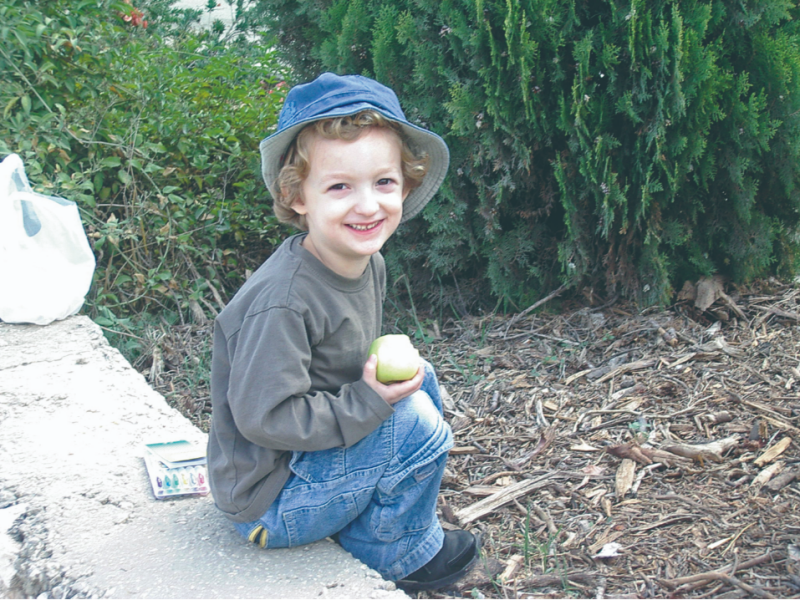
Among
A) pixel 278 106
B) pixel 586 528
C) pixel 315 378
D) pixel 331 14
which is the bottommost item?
pixel 586 528

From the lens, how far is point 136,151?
13.8ft

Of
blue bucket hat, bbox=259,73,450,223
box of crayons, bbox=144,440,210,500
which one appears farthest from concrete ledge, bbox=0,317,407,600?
blue bucket hat, bbox=259,73,450,223

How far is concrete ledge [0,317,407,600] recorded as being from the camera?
1937 millimetres

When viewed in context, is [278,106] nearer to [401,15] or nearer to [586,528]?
[401,15]

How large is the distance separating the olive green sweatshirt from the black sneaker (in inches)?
20.8

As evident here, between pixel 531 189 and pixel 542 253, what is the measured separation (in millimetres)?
348

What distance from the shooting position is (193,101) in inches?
183

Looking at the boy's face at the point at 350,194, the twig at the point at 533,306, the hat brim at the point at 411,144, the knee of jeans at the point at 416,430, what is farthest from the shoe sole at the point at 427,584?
the twig at the point at 533,306

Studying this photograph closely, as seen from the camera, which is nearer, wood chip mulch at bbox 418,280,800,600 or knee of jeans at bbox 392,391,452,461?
knee of jeans at bbox 392,391,452,461

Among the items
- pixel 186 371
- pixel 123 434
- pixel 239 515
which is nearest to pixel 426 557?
pixel 239 515

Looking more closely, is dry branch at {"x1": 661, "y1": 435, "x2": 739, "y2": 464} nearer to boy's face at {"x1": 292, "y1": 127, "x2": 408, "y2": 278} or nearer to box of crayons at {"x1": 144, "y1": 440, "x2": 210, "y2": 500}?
boy's face at {"x1": 292, "y1": 127, "x2": 408, "y2": 278}

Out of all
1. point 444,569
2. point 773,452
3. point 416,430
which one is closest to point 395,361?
point 416,430

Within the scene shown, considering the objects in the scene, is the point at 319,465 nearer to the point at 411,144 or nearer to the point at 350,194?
the point at 350,194

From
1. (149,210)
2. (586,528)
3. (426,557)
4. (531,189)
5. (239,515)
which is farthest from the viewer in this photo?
(149,210)
